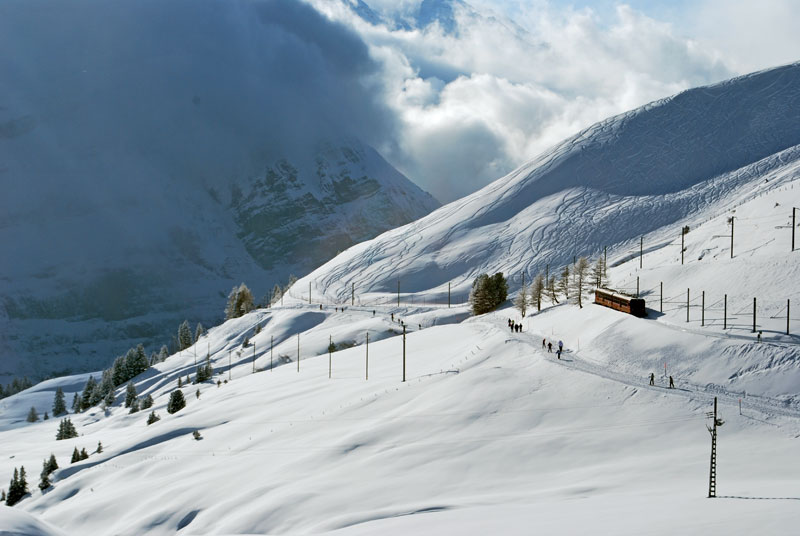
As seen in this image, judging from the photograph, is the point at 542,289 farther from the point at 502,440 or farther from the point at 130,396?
the point at 130,396

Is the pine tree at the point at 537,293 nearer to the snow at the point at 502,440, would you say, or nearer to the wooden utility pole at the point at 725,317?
the snow at the point at 502,440

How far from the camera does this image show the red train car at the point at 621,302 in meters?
75.2

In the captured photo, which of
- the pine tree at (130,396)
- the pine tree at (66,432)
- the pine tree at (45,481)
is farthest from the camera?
the pine tree at (130,396)

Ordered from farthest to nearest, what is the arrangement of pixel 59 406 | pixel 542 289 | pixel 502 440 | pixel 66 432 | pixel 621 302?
pixel 59 406, pixel 542 289, pixel 66 432, pixel 621 302, pixel 502 440

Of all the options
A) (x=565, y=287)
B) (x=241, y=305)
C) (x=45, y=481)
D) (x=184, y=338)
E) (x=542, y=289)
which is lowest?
Result: (x=45, y=481)

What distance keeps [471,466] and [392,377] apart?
29799 millimetres

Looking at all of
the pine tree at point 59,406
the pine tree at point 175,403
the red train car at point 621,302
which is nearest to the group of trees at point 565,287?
the red train car at point 621,302

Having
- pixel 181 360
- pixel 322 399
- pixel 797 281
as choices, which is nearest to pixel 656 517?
pixel 322 399

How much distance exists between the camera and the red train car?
2963 inches

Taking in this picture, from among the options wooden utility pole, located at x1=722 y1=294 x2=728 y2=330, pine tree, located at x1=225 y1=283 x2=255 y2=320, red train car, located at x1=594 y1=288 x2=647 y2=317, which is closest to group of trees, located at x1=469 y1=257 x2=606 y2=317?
red train car, located at x1=594 y1=288 x2=647 y2=317

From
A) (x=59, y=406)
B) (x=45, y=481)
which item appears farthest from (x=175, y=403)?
(x=59, y=406)

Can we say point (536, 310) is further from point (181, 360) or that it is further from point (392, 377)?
point (181, 360)

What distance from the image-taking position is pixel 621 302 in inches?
3066

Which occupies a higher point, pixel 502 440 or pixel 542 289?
pixel 542 289
